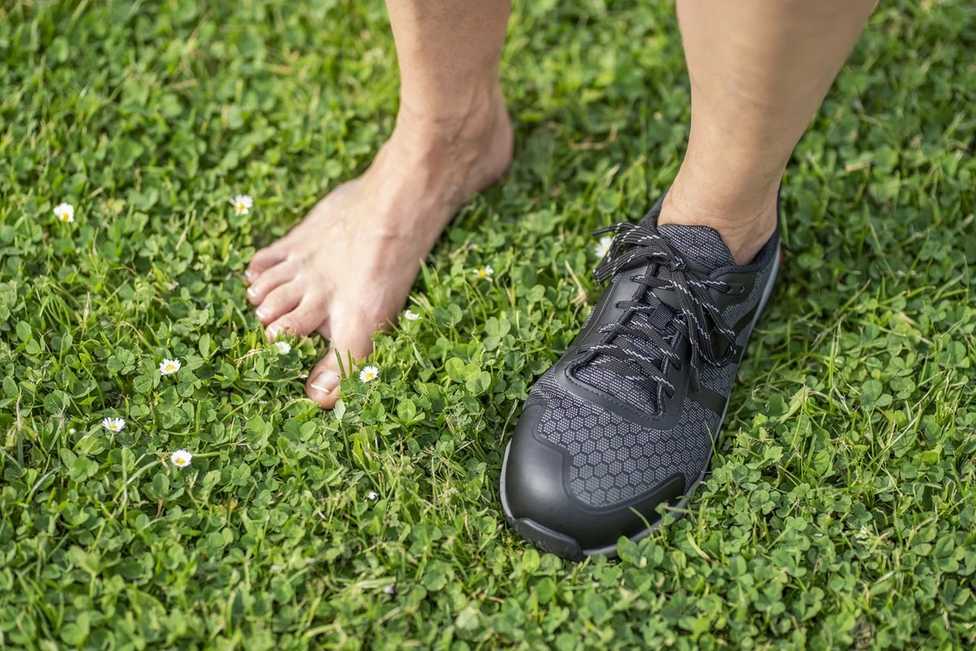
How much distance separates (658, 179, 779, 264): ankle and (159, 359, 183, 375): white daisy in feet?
3.40

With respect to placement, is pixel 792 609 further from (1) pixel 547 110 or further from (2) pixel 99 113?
(2) pixel 99 113

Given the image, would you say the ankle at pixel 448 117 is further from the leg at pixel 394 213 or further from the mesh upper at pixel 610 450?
the mesh upper at pixel 610 450

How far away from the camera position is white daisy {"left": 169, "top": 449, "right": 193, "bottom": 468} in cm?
192

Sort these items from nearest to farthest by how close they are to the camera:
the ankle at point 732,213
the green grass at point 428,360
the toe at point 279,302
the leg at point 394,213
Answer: the green grass at point 428,360 → the ankle at point 732,213 → the leg at point 394,213 → the toe at point 279,302

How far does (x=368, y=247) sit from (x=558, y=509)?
752 mm

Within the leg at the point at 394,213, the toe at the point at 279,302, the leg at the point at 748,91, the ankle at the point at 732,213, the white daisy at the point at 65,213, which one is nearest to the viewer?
the leg at the point at 748,91

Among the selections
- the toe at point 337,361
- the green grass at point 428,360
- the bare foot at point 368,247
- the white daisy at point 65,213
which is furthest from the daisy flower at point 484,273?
the white daisy at point 65,213

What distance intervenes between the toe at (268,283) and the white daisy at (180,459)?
433 millimetres

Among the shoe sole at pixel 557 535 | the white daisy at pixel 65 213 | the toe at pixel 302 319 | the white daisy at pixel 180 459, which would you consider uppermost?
the white daisy at pixel 65 213

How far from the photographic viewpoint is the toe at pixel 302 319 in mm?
2160

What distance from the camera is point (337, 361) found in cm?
210

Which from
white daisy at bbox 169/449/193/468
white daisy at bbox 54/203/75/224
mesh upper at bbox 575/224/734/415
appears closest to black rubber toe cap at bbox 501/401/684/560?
mesh upper at bbox 575/224/734/415

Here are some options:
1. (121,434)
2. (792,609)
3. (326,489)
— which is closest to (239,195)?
(121,434)

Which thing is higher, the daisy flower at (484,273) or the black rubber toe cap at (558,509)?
the daisy flower at (484,273)
